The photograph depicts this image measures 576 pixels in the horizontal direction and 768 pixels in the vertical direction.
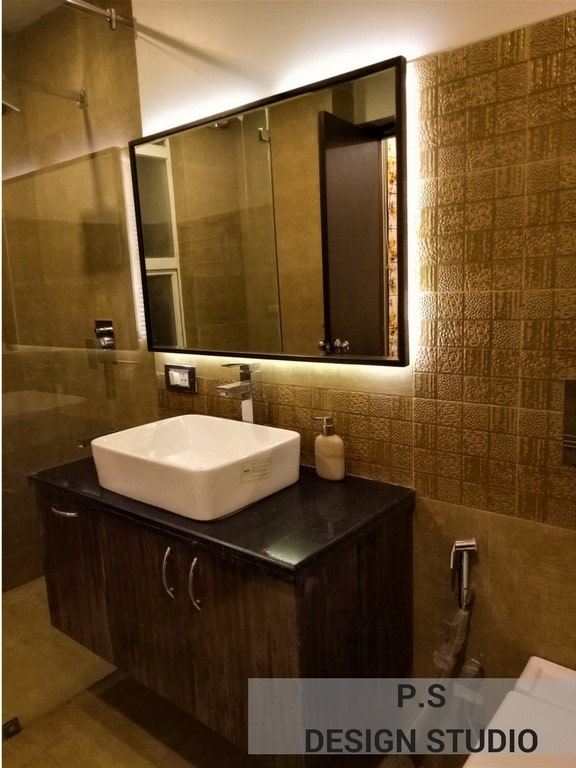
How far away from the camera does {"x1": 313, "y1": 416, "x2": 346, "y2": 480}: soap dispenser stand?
5.13 feet

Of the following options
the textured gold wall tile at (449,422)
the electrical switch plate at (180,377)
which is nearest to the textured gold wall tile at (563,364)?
the textured gold wall tile at (449,422)

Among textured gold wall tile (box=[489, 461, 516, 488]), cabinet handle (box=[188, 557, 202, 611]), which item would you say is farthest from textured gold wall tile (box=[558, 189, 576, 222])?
cabinet handle (box=[188, 557, 202, 611])

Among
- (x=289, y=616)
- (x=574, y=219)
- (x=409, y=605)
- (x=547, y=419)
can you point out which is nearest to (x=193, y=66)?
(x=574, y=219)

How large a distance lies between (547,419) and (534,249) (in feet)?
1.23

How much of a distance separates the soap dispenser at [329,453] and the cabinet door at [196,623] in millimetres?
428

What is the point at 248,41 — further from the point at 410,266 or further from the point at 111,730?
the point at 111,730

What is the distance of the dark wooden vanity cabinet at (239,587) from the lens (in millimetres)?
1231

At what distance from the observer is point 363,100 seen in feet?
4.69

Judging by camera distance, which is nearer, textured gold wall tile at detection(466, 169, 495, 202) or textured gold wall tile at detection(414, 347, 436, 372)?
textured gold wall tile at detection(466, 169, 495, 202)

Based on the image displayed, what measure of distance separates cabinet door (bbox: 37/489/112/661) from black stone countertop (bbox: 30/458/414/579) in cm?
8

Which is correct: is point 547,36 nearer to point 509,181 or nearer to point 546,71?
point 546,71

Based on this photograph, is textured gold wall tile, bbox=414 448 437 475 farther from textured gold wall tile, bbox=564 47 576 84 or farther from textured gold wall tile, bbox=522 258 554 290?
textured gold wall tile, bbox=564 47 576 84

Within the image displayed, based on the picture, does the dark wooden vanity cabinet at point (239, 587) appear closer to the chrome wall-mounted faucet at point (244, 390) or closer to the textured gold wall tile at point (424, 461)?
the textured gold wall tile at point (424, 461)

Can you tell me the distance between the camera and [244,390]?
175cm
